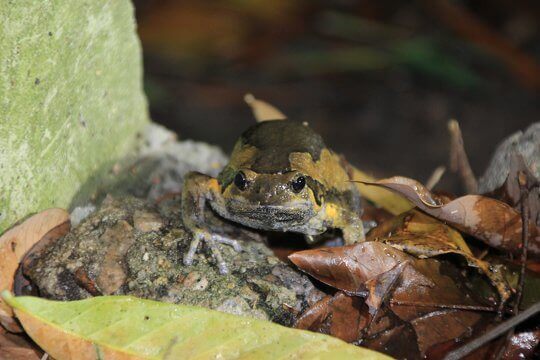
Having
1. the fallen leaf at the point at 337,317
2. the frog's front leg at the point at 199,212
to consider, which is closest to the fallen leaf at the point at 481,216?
the fallen leaf at the point at 337,317

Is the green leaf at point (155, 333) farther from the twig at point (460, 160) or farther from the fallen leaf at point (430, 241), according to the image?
the twig at point (460, 160)

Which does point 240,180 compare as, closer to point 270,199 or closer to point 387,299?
point 270,199

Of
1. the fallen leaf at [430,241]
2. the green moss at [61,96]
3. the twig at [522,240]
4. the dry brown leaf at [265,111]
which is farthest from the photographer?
the dry brown leaf at [265,111]

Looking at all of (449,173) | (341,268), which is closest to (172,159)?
(341,268)

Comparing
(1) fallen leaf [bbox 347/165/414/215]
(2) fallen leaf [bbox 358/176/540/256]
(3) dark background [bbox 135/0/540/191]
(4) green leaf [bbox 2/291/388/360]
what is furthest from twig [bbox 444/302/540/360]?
(3) dark background [bbox 135/0/540/191]

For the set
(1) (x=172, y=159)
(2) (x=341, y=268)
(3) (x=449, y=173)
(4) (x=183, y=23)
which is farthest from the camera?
(4) (x=183, y=23)

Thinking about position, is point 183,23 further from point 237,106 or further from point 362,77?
point 362,77
